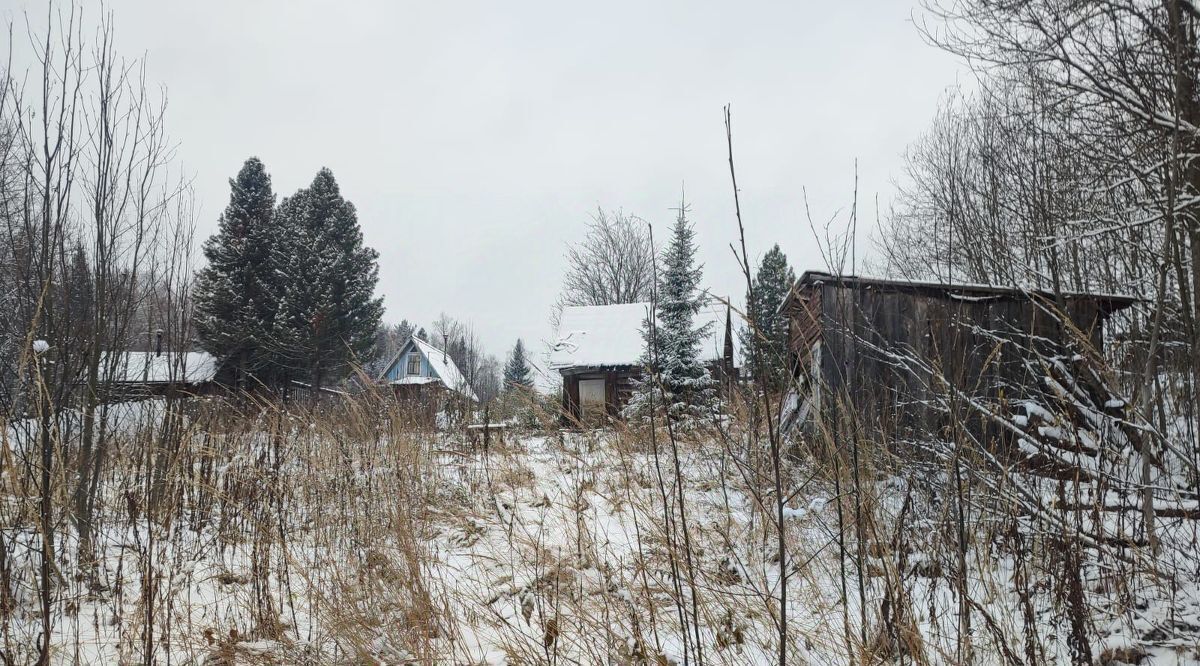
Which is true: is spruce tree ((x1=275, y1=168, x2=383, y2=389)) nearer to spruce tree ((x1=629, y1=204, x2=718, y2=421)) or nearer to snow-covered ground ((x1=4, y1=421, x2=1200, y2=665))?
spruce tree ((x1=629, y1=204, x2=718, y2=421))

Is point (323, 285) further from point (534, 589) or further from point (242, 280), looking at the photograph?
point (534, 589)

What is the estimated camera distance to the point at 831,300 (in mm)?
8133

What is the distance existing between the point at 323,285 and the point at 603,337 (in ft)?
33.4

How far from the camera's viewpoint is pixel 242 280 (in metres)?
20.3

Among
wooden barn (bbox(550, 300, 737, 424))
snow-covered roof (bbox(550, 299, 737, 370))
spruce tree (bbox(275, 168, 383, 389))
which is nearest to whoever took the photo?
wooden barn (bbox(550, 300, 737, 424))

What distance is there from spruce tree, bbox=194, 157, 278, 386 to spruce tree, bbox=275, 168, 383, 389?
1.95 feet

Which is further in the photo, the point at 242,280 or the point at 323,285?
the point at 323,285

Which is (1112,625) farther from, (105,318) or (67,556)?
(105,318)

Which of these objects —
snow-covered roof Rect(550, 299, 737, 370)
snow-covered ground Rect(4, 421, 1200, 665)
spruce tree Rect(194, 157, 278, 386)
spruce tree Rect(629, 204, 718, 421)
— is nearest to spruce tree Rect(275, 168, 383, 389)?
spruce tree Rect(194, 157, 278, 386)

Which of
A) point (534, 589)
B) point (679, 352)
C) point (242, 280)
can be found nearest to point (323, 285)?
point (242, 280)

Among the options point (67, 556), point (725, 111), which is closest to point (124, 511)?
point (67, 556)

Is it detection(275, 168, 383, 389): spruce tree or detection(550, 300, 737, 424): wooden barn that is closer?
detection(550, 300, 737, 424): wooden barn

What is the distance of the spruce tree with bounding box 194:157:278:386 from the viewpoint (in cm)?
1973

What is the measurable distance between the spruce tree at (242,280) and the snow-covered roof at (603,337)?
9.74m
